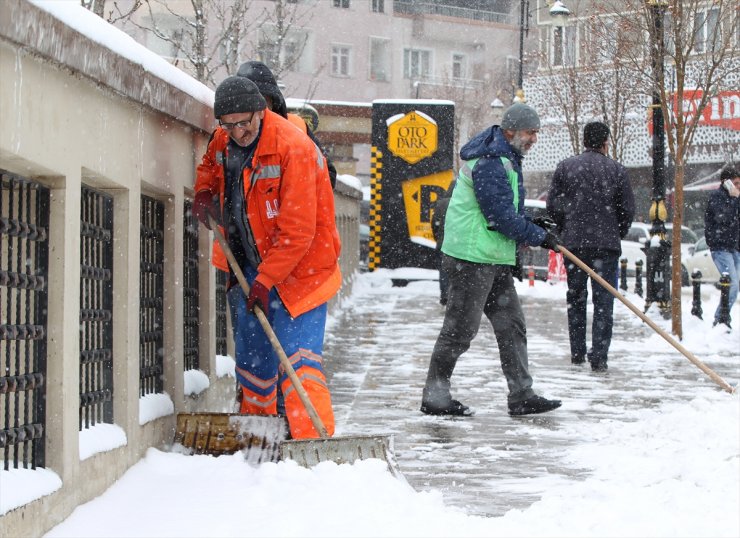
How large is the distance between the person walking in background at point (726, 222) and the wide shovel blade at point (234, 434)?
9.09 meters

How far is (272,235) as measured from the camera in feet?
20.3

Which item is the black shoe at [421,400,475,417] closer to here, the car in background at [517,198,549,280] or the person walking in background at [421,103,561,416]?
the person walking in background at [421,103,561,416]

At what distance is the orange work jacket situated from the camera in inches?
236

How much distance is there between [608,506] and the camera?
516cm

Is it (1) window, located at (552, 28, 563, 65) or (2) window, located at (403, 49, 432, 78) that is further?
(2) window, located at (403, 49, 432, 78)

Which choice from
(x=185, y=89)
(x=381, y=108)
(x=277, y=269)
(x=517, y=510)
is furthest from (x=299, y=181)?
(x=381, y=108)

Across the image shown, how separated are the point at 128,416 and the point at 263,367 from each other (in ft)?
3.16

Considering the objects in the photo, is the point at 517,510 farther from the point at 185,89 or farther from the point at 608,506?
the point at 185,89

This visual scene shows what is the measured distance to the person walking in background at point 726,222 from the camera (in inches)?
568

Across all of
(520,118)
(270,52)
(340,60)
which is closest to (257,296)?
(520,118)

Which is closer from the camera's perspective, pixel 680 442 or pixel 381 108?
pixel 680 442

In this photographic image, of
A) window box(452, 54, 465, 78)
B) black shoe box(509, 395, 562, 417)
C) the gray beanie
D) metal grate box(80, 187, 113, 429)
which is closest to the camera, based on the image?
metal grate box(80, 187, 113, 429)

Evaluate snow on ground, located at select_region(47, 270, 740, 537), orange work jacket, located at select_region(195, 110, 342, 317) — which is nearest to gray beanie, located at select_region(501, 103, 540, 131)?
orange work jacket, located at select_region(195, 110, 342, 317)

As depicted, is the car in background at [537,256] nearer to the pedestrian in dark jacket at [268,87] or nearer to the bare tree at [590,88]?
the bare tree at [590,88]
